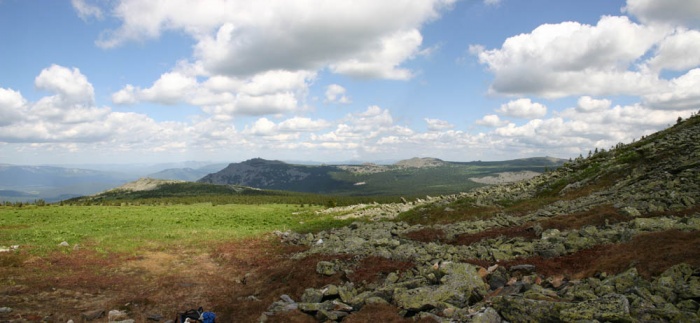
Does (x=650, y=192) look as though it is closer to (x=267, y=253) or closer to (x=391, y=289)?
(x=391, y=289)

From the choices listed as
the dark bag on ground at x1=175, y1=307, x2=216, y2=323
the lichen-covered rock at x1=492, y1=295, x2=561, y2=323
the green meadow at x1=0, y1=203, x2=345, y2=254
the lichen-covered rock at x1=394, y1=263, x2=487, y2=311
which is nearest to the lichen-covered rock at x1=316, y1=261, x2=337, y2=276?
the lichen-covered rock at x1=394, y1=263, x2=487, y2=311

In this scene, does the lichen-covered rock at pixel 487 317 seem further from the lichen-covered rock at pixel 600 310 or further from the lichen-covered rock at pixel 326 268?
the lichen-covered rock at pixel 326 268

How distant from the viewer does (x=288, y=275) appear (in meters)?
27.0

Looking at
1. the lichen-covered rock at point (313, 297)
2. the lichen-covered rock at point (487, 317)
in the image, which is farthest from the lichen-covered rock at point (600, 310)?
the lichen-covered rock at point (313, 297)

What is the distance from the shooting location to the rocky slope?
1293 centimetres

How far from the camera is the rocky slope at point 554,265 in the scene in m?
12.9

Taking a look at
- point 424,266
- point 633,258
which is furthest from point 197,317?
point 633,258

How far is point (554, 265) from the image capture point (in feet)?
63.9

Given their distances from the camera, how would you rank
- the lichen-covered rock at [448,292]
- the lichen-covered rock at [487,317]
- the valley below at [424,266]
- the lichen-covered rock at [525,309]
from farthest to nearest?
the lichen-covered rock at [448,292] < the valley below at [424,266] < the lichen-covered rock at [487,317] < the lichen-covered rock at [525,309]

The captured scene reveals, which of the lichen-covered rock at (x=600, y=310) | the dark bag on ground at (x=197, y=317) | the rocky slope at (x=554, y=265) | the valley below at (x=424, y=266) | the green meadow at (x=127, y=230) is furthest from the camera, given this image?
the green meadow at (x=127, y=230)

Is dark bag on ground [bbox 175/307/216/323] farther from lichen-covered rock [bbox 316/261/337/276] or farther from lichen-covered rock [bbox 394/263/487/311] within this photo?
lichen-covered rock [bbox 394/263/487/311]

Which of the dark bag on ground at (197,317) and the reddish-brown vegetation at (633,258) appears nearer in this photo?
the reddish-brown vegetation at (633,258)

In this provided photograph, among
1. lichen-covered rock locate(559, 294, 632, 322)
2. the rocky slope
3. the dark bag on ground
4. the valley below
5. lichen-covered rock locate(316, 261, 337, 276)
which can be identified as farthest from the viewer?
lichen-covered rock locate(316, 261, 337, 276)

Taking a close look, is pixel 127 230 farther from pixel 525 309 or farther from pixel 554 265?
pixel 525 309
